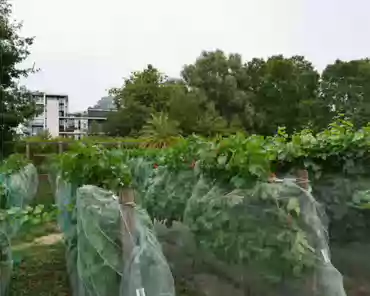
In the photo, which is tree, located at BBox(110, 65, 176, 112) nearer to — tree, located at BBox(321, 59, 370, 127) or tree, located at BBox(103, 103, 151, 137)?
tree, located at BBox(103, 103, 151, 137)

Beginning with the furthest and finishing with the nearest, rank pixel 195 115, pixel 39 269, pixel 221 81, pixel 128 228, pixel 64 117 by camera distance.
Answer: pixel 64 117 < pixel 221 81 < pixel 195 115 < pixel 39 269 < pixel 128 228

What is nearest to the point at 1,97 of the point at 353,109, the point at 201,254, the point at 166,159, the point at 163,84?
the point at 166,159

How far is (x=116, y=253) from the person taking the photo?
2652 mm

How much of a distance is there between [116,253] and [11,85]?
10.7 metres

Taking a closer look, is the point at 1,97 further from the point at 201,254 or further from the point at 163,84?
the point at 163,84

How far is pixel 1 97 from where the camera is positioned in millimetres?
11602

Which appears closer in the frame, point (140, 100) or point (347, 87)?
point (347, 87)

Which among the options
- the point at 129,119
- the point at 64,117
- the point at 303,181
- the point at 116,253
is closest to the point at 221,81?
the point at 129,119

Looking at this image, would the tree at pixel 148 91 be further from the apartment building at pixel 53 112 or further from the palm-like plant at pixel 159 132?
the apartment building at pixel 53 112

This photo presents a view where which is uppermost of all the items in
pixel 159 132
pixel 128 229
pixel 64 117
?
pixel 64 117

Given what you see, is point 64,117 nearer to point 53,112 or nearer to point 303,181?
point 53,112

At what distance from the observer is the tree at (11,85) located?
38.5ft

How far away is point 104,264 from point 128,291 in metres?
0.25

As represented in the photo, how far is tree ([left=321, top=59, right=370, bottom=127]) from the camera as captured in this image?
20.2 meters
